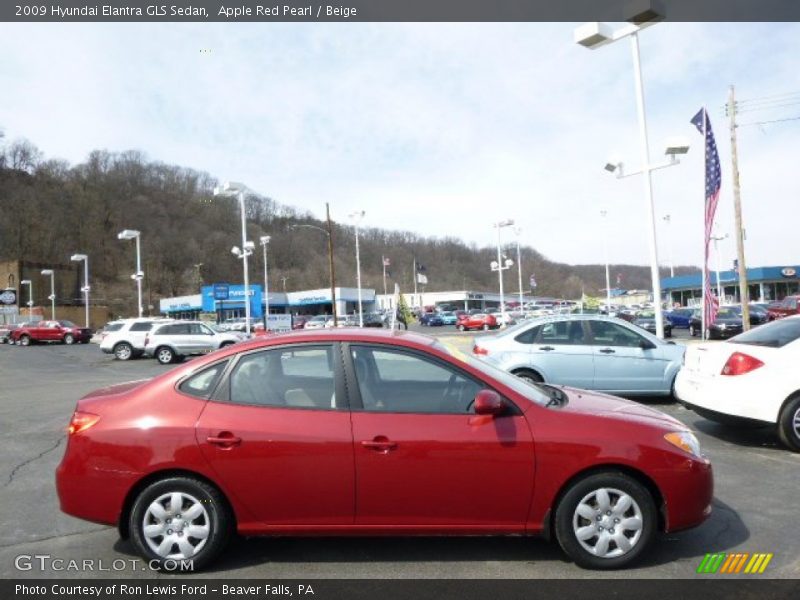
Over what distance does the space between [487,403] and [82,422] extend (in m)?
2.64

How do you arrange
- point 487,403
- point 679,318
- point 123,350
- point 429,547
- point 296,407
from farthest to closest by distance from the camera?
point 679,318 < point 123,350 < point 429,547 < point 296,407 < point 487,403

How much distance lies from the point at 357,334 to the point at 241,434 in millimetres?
994

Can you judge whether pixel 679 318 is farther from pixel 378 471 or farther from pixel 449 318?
pixel 378 471

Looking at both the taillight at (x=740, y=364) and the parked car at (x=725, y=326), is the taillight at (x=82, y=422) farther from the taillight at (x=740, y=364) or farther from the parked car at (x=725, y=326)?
the parked car at (x=725, y=326)

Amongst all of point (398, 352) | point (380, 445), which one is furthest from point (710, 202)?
point (380, 445)

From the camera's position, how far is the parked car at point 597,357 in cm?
981

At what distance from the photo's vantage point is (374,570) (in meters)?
3.96

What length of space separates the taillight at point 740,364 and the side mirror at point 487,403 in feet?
13.9

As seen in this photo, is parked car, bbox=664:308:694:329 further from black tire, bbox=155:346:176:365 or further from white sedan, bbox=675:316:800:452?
white sedan, bbox=675:316:800:452

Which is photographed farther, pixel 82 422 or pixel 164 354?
pixel 164 354

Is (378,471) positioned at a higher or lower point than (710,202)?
lower

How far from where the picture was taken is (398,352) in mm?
4180

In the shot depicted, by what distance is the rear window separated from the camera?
275 inches
